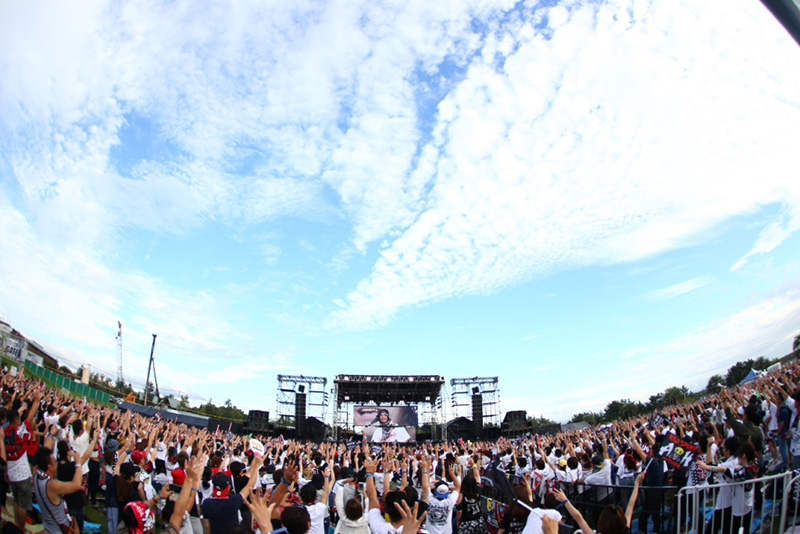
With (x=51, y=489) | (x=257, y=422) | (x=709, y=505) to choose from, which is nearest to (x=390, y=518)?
(x=51, y=489)

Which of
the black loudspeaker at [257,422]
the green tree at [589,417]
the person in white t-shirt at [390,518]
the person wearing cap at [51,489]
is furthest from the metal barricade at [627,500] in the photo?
the green tree at [589,417]

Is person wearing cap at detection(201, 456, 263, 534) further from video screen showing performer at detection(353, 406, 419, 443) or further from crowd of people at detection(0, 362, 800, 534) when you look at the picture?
video screen showing performer at detection(353, 406, 419, 443)

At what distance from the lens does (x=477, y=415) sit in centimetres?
3784

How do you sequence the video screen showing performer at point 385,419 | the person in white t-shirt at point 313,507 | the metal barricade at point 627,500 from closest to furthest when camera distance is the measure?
the person in white t-shirt at point 313,507 → the metal barricade at point 627,500 → the video screen showing performer at point 385,419

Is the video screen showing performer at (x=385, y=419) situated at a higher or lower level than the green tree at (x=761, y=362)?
lower

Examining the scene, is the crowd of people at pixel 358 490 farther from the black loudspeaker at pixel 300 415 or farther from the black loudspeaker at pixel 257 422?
the black loudspeaker at pixel 300 415

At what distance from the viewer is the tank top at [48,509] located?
228 inches

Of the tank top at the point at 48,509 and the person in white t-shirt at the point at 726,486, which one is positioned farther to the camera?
the person in white t-shirt at the point at 726,486

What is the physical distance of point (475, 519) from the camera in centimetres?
636

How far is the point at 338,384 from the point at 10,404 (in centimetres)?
2898

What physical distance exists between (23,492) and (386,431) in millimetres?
30290

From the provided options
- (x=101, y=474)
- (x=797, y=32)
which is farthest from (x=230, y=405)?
(x=797, y=32)

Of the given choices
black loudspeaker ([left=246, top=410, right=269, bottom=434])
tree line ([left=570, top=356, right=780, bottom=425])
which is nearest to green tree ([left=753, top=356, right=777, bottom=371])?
tree line ([left=570, top=356, right=780, bottom=425])

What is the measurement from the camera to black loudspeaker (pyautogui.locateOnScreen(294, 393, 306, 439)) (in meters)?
36.2
